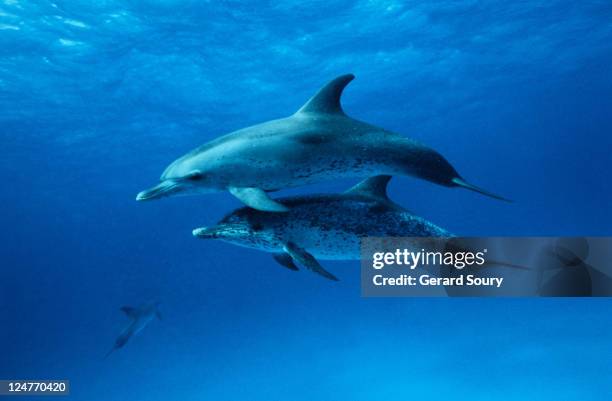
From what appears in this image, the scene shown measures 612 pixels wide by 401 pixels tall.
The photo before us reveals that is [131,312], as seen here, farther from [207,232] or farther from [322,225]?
[322,225]

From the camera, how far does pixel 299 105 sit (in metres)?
26.6

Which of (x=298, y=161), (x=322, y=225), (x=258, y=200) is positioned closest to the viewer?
(x=258, y=200)

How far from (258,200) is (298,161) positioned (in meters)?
0.51

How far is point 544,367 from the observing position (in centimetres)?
1797

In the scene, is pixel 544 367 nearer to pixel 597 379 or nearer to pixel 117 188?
pixel 597 379

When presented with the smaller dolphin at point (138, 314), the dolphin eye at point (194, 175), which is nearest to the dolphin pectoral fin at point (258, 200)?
the dolphin eye at point (194, 175)

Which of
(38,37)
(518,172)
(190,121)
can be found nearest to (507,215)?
(518,172)

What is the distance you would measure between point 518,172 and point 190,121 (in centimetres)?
4543

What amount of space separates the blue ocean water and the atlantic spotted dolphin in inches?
523

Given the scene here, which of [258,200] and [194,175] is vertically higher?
[194,175]

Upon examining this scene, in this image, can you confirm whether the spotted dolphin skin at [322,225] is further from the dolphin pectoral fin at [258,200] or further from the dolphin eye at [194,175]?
the dolphin eye at [194,175]

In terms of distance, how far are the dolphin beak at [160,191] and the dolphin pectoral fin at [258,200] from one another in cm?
49

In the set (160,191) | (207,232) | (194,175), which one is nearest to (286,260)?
(207,232)

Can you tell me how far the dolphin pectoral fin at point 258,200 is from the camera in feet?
13.1
